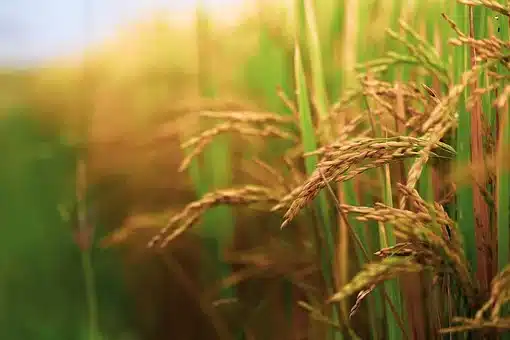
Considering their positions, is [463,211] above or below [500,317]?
above

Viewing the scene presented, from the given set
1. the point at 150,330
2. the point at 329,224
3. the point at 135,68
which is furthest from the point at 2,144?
the point at 329,224

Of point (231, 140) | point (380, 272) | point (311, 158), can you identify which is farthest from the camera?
point (231, 140)

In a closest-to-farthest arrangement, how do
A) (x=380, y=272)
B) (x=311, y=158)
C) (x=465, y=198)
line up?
(x=380, y=272) < (x=465, y=198) < (x=311, y=158)

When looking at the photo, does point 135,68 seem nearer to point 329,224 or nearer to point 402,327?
point 329,224

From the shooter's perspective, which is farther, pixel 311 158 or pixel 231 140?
pixel 231 140

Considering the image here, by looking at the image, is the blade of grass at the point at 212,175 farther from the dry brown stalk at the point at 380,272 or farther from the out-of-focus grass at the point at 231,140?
the dry brown stalk at the point at 380,272

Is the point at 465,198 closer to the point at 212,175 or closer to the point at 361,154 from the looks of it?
the point at 361,154

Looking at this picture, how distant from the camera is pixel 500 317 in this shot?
0.83 meters

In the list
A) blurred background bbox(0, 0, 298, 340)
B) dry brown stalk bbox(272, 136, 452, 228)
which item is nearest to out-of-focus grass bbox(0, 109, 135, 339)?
blurred background bbox(0, 0, 298, 340)

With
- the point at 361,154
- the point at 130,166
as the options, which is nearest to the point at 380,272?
the point at 361,154

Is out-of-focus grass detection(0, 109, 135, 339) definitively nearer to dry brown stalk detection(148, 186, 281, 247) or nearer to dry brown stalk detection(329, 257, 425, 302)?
dry brown stalk detection(148, 186, 281, 247)

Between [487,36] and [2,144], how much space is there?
0.89 meters

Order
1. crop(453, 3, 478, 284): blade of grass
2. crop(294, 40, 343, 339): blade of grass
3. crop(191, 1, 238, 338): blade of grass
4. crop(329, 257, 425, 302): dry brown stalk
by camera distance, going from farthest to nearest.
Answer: crop(191, 1, 238, 338): blade of grass → crop(294, 40, 343, 339): blade of grass → crop(453, 3, 478, 284): blade of grass → crop(329, 257, 425, 302): dry brown stalk

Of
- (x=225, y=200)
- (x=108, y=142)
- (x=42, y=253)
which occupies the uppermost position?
(x=108, y=142)
